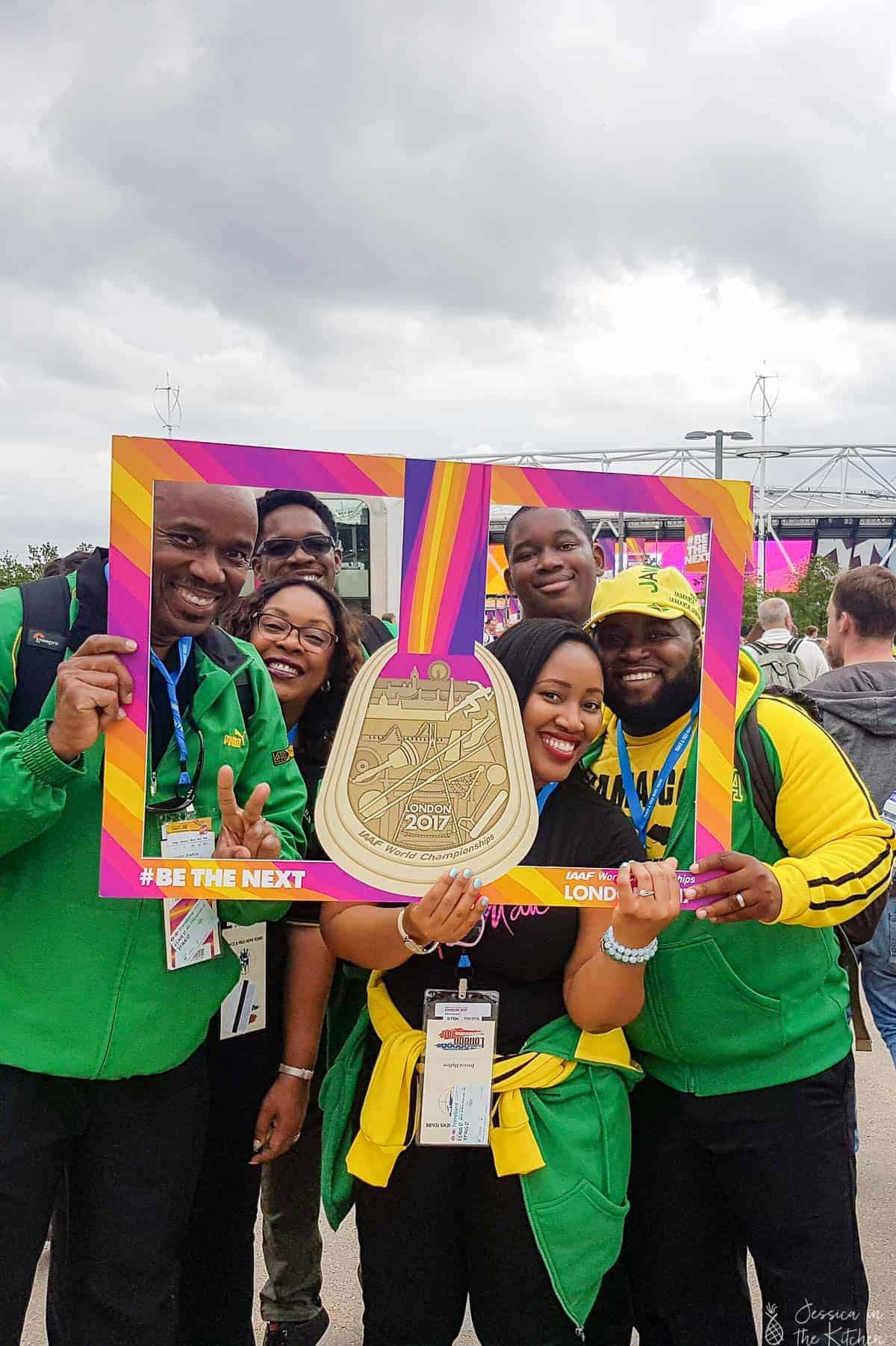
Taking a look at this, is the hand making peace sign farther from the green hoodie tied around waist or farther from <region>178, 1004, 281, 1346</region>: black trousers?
<region>178, 1004, 281, 1346</region>: black trousers

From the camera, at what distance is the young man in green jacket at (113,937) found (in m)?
1.71

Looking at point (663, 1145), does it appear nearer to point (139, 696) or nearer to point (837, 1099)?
point (837, 1099)

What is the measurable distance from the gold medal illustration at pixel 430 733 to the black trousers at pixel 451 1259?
67 centimetres

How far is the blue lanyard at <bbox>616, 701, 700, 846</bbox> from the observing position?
192 centimetres

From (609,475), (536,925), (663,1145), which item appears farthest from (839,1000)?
(609,475)

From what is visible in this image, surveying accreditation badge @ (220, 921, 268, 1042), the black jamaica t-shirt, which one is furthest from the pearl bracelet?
accreditation badge @ (220, 921, 268, 1042)

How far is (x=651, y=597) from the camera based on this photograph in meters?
1.88

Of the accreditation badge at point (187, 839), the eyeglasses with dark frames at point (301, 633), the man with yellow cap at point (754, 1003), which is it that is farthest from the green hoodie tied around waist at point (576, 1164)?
the eyeglasses with dark frames at point (301, 633)

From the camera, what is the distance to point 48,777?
170 centimetres

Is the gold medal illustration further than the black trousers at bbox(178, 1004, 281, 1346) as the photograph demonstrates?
No

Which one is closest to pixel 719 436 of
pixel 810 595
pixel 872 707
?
pixel 810 595

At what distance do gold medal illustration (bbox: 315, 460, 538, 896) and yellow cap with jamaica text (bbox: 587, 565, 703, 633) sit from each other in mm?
253

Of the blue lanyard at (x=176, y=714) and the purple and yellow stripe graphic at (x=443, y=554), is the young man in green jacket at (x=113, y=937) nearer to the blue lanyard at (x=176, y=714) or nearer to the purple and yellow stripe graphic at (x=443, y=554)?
the blue lanyard at (x=176, y=714)

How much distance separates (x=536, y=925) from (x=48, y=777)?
3.09 ft
